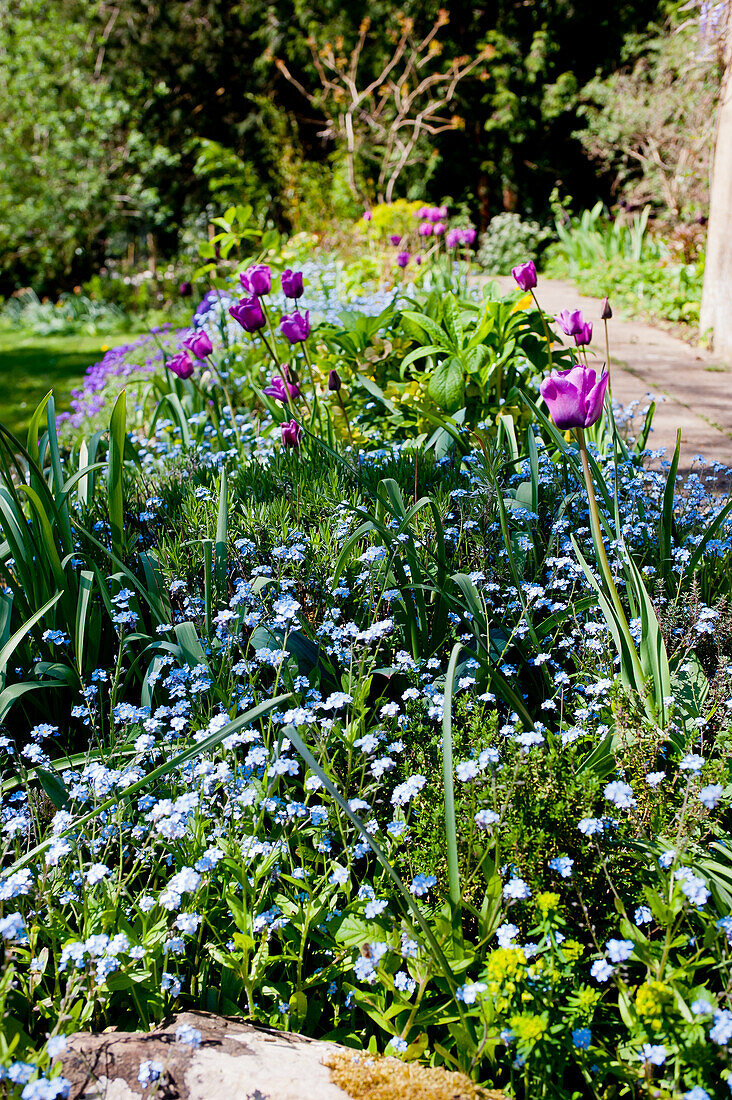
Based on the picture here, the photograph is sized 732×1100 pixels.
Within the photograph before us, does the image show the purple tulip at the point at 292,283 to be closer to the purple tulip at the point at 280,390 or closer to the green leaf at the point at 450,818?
the purple tulip at the point at 280,390

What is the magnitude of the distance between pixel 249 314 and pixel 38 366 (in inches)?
238

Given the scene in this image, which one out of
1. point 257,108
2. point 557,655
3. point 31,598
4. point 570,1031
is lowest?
point 570,1031

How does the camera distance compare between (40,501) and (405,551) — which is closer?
(405,551)

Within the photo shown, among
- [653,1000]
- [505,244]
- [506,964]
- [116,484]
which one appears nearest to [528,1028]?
[506,964]

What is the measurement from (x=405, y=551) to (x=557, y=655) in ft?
1.85

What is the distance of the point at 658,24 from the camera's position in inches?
465

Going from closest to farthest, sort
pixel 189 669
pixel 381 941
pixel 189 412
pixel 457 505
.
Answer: pixel 381 941 < pixel 189 669 < pixel 457 505 < pixel 189 412

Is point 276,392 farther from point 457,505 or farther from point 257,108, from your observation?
point 257,108

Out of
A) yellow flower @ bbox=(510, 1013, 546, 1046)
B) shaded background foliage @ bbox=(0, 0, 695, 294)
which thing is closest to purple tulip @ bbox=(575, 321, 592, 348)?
yellow flower @ bbox=(510, 1013, 546, 1046)

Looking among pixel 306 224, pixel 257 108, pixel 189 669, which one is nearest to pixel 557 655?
pixel 189 669

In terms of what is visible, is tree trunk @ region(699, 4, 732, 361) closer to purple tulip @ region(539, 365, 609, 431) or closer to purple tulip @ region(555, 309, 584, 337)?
purple tulip @ region(555, 309, 584, 337)

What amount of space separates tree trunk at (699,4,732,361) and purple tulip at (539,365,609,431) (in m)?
4.46

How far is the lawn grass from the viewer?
6348 mm

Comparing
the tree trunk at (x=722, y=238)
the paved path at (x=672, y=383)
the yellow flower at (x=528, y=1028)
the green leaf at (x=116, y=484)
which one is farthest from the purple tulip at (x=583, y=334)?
the tree trunk at (x=722, y=238)
